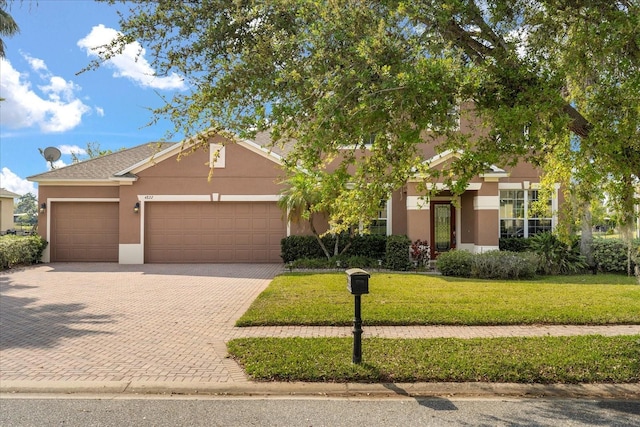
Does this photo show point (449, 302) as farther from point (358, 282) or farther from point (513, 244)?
point (513, 244)

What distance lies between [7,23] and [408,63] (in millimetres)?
16461

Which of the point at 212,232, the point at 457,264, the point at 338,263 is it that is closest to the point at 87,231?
the point at 212,232

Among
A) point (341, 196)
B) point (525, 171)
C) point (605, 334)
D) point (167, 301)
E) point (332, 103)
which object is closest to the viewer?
point (332, 103)

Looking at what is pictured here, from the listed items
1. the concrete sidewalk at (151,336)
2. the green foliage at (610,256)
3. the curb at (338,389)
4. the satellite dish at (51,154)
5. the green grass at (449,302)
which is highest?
the satellite dish at (51,154)

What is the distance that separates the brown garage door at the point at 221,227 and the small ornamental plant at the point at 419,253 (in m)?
5.09

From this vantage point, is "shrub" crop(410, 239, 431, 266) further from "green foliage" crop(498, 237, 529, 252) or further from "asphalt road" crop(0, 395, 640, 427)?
"asphalt road" crop(0, 395, 640, 427)

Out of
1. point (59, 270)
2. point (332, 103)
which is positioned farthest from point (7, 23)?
point (332, 103)

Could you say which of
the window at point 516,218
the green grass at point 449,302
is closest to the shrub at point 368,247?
the green grass at point 449,302

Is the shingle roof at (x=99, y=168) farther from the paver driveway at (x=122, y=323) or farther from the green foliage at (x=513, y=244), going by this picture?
the green foliage at (x=513, y=244)

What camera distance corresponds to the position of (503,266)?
13.4 metres

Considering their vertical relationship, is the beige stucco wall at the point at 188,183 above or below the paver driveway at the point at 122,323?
above

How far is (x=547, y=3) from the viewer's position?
5.78 m

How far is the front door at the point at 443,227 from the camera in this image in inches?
671

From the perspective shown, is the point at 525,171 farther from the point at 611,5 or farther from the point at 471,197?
the point at 611,5
